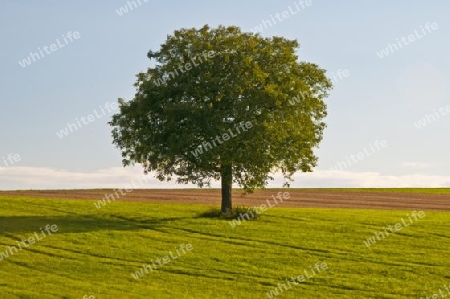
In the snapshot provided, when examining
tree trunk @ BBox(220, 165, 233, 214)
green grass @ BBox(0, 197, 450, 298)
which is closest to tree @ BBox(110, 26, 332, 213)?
tree trunk @ BBox(220, 165, 233, 214)

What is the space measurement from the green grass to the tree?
15.0ft

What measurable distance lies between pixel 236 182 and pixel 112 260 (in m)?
17.2

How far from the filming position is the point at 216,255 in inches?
1644

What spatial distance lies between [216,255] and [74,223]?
15.5 meters

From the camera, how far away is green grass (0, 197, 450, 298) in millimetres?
34531

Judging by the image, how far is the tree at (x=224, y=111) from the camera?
52.1 metres

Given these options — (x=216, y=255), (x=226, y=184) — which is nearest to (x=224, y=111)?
(x=226, y=184)

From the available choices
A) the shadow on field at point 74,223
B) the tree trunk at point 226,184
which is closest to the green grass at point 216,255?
the shadow on field at point 74,223

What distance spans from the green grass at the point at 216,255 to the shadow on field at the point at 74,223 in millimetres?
74

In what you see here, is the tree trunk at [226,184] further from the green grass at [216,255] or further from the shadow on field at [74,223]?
the shadow on field at [74,223]

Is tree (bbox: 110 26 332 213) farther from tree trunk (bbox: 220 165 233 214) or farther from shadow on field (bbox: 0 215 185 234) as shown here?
shadow on field (bbox: 0 215 185 234)

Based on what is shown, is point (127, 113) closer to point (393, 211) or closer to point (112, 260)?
point (112, 260)

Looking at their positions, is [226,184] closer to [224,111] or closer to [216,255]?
[224,111]

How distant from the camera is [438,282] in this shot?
3712cm
